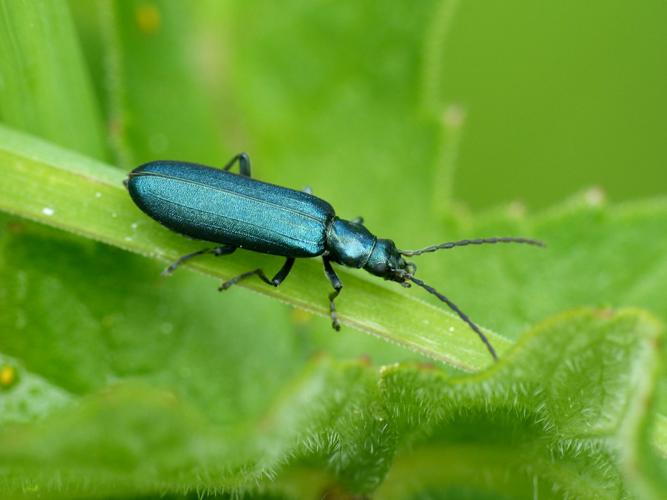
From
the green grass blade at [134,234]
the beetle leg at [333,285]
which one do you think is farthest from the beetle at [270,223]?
the green grass blade at [134,234]

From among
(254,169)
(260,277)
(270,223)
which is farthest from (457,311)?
(254,169)

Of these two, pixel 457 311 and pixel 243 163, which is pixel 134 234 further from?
pixel 457 311

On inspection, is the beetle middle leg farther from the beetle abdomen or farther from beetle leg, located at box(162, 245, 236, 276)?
the beetle abdomen

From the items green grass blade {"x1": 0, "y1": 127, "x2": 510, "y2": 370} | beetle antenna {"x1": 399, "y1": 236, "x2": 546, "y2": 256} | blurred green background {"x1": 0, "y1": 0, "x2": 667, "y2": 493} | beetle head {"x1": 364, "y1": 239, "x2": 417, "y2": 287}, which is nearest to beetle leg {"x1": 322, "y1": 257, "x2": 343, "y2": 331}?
green grass blade {"x1": 0, "y1": 127, "x2": 510, "y2": 370}

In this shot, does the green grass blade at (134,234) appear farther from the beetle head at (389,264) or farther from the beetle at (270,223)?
the beetle head at (389,264)

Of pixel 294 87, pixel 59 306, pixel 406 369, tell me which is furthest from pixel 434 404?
pixel 294 87

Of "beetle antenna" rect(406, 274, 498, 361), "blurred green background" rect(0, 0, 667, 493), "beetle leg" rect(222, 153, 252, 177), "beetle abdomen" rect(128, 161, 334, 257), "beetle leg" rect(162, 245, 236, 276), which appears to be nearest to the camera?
"beetle antenna" rect(406, 274, 498, 361)

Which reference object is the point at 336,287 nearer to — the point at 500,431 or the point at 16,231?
the point at 500,431
